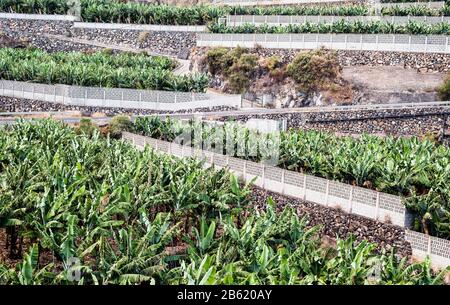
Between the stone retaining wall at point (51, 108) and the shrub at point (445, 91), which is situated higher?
the shrub at point (445, 91)

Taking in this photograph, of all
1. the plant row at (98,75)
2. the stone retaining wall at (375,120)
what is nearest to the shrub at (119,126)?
the stone retaining wall at (375,120)

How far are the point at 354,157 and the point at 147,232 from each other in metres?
14.6

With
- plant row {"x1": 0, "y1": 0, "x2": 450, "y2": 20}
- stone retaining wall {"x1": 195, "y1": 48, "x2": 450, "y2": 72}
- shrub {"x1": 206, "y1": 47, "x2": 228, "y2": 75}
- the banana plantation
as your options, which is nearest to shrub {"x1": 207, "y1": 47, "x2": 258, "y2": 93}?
shrub {"x1": 206, "y1": 47, "x2": 228, "y2": 75}

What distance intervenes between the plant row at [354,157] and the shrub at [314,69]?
1527cm

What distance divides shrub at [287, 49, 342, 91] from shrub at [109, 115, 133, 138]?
680 inches

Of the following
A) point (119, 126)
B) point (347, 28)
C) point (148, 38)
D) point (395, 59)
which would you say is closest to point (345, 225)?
point (119, 126)

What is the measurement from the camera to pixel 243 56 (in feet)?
204

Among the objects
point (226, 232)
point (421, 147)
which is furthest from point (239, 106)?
point (226, 232)

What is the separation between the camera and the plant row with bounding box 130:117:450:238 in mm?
29625

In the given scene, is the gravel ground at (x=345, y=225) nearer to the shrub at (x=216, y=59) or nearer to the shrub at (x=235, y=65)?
the shrub at (x=235, y=65)

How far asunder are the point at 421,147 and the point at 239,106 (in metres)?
19.1

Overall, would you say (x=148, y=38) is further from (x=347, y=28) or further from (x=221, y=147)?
(x=221, y=147)

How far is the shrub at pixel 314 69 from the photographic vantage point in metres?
57.9

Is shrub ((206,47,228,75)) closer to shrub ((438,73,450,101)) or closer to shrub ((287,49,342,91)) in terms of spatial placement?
shrub ((287,49,342,91))
